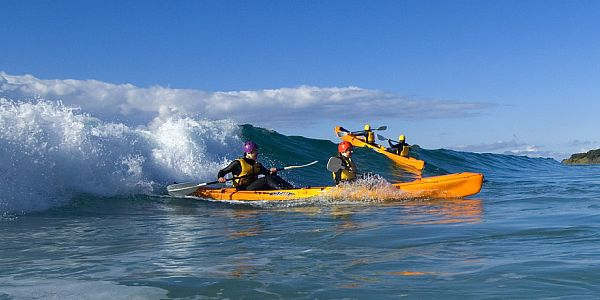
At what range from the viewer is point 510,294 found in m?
3.51

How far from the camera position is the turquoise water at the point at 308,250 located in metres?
3.88

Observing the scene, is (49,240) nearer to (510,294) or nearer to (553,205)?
(510,294)

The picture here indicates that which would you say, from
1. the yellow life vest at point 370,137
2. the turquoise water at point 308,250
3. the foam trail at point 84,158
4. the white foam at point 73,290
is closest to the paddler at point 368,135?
the yellow life vest at point 370,137

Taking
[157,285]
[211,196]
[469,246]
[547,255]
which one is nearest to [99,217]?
[211,196]

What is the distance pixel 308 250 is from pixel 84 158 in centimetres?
899

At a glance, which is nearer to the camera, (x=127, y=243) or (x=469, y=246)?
(x=469, y=246)

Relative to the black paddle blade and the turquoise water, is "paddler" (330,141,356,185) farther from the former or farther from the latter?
the turquoise water

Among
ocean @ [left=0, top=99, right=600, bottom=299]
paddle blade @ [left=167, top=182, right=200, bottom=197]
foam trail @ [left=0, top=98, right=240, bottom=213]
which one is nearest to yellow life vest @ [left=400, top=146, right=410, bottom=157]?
foam trail @ [left=0, top=98, right=240, bottom=213]

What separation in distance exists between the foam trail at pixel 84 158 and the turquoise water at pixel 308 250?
0.34 metres

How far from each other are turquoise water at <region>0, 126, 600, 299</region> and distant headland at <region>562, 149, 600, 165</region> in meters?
→ 33.7

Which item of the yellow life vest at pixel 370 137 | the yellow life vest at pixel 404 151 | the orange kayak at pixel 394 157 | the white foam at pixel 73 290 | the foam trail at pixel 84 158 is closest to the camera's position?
the white foam at pixel 73 290

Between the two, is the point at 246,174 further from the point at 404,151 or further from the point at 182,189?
the point at 404,151

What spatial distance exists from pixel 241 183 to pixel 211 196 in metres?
0.74

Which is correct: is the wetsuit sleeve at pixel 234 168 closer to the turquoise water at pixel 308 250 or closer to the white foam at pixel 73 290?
the turquoise water at pixel 308 250
